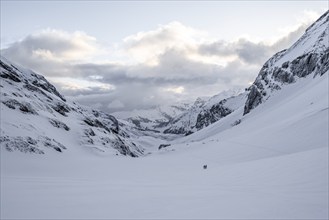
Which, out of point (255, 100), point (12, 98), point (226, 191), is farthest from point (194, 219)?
point (255, 100)

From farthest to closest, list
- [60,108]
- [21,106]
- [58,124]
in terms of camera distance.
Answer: [60,108] → [58,124] → [21,106]

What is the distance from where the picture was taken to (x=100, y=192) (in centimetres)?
1520

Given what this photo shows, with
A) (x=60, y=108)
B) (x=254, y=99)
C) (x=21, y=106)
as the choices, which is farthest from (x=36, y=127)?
(x=254, y=99)

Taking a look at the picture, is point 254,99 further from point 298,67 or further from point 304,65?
point 304,65

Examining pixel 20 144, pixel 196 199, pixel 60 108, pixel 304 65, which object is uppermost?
pixel 304 65

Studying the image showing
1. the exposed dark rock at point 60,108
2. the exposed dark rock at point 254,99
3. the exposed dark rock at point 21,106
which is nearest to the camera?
the exposed dark rock at point 21,106

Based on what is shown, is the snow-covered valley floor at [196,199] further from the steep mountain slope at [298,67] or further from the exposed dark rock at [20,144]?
the steep mountain slope at [298,67]

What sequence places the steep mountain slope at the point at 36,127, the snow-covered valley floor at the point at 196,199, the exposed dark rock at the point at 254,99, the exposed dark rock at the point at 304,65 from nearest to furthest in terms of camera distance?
1. the snow-covered valley floor at the point at 196,199
2. the steep mountain slope at the point at 36,127
3. the exposed dark rock at the point at 304,65
4. the exposed dark rock at the point at 254,99

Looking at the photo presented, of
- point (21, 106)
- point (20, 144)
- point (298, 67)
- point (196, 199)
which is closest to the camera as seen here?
point (196, 199)

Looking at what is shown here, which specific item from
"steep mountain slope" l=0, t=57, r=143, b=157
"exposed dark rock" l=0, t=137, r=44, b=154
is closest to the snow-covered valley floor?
"exposed dark rock" l=0, t=137, r=44, b=154

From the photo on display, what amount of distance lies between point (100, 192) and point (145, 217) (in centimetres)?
507

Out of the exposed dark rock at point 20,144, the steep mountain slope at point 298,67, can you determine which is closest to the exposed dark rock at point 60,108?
the exposed dark rock at point 20,144

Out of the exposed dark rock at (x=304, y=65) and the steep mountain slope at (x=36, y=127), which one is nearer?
the steep mountain slope at (x=36, y=127)

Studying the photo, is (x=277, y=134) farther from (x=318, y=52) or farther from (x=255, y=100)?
(x=255, y=100)
